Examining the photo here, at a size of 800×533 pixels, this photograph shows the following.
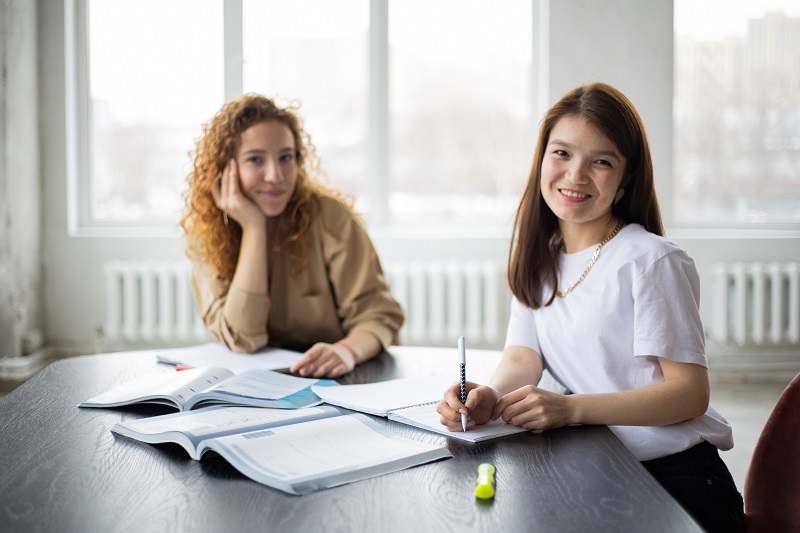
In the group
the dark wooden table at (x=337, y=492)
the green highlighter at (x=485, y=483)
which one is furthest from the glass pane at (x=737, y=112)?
the green highlighter at (x=485, y=483)

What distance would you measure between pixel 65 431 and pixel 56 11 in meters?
3.44

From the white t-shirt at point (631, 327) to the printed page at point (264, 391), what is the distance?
43 centimetres

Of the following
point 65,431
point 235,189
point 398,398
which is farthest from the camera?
point 235,189

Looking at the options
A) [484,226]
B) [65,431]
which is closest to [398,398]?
[65,431]

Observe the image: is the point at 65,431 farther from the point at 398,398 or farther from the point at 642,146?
the point at 642,146

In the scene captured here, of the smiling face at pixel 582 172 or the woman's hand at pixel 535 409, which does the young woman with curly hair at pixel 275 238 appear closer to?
the smiling face at pixel 582 172

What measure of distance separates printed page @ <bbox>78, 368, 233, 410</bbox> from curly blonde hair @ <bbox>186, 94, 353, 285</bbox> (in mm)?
600

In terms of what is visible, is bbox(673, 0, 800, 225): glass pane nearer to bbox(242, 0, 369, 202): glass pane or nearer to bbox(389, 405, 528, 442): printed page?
bbox(242, 0, 369, 202): glass pane

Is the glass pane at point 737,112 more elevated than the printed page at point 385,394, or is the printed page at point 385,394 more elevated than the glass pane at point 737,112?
the glass pane at point 737,112

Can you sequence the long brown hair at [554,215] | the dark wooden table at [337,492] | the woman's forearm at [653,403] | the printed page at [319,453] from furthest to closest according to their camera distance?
the long brown hair at [554,215], the woman's forearm at [653,403], the printed page at [319,453], the dark wooden table at [337,492]

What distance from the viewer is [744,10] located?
167 inches

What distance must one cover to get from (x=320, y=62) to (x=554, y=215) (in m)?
2.91

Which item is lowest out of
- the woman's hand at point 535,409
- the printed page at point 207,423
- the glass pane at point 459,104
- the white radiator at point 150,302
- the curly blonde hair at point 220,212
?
the white radiator at point 150,302

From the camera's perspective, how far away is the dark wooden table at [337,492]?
0.89m
